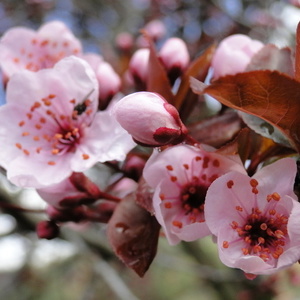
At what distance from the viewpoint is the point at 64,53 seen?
1285mm

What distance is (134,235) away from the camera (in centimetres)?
87

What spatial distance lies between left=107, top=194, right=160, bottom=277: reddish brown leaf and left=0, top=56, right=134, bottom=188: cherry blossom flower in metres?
0.12

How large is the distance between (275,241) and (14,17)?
12.4 feet

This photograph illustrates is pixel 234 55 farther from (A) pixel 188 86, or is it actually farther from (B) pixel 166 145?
(B) pixel 166 145

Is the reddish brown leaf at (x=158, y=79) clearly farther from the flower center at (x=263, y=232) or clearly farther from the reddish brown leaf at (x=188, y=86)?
the flower center at (x=263, y=232)

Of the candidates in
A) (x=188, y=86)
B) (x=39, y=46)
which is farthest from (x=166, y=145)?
(x=39, y=46)

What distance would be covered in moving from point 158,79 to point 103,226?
1.44m

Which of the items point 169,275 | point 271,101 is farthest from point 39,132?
point 169,275

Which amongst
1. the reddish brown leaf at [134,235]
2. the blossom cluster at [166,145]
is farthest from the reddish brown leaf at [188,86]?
the reddish brown leaf at [134,235]

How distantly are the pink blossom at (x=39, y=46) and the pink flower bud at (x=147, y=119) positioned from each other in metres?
0.59

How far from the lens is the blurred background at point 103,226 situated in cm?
220

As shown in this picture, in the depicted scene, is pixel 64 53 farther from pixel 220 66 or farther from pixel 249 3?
pixel 249 3

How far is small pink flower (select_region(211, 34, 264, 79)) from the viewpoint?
101cm

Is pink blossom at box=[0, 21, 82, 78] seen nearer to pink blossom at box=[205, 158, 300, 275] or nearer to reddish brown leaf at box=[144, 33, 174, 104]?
reddish brown leaf at box=[144, 33, 174, 104]
